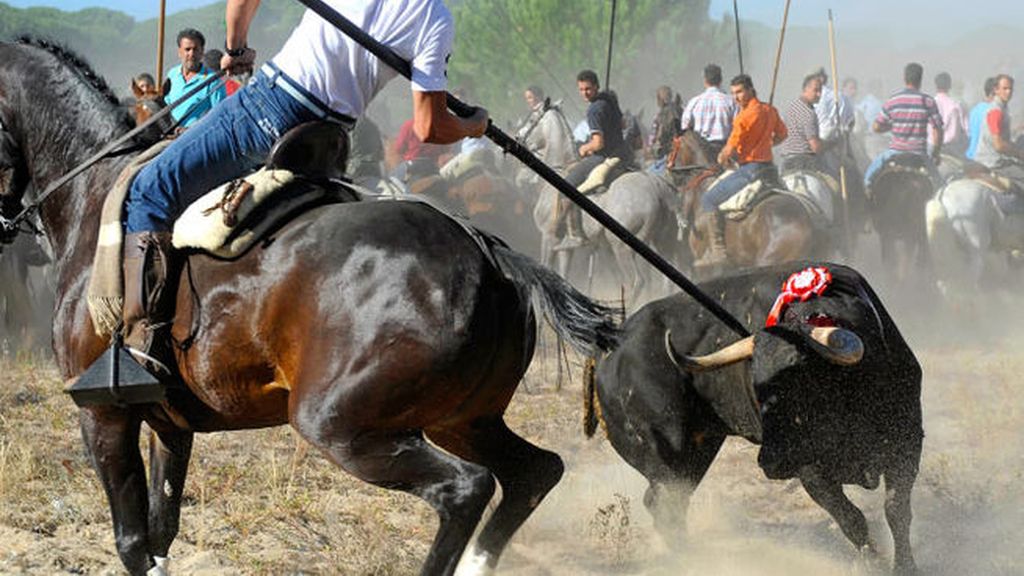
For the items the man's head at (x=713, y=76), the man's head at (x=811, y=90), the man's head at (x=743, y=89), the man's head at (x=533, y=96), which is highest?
the man's head at (x=743, y=89)

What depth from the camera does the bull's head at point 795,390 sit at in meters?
5.88

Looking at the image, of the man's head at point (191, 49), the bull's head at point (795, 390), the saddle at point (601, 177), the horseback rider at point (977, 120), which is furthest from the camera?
the horseback rider at point (977, 120)

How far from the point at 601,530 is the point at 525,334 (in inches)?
97.5

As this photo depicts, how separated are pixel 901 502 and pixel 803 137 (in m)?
11.7

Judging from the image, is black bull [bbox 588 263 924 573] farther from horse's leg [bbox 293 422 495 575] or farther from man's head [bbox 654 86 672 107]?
man's head [bbox 654 86 672 107]

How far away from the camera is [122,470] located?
16.7 feet

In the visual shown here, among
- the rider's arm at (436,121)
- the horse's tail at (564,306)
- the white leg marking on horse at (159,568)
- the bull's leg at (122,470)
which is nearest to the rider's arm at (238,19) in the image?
the rider's arm at (436,121)

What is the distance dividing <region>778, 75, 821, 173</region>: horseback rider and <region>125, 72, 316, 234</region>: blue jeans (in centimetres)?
1271

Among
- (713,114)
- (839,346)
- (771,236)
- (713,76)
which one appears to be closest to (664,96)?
(713,76)

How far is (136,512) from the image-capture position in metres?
5.12

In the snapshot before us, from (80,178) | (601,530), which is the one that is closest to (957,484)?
(601,530)

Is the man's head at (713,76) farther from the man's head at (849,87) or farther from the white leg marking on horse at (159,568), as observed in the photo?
the man's head at (849,87)

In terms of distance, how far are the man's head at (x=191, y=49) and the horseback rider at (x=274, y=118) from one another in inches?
197

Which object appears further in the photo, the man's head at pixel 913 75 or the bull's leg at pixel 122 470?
the man's head at pixel 913 75
